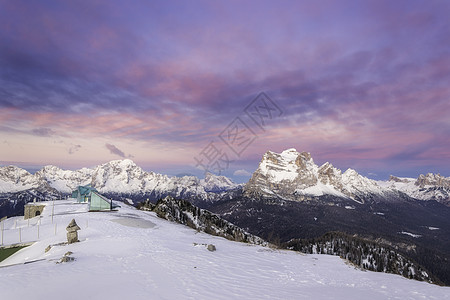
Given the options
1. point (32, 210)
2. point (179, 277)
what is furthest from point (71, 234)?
point (32, 210)

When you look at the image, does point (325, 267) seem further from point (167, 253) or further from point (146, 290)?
point (146, 290)

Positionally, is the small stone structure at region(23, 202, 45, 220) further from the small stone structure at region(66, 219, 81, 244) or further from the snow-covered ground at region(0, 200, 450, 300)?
the small stone structure at region(66, 219, 81, 244)

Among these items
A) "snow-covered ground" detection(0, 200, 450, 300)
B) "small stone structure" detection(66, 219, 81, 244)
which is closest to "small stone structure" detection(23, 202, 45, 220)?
"snow-covered ground" detection(0, 200, 450, 300)

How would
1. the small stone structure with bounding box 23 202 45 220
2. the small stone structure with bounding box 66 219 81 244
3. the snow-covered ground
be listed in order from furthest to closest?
the small stone structure with bounding box 23 202 45 220
the small stone structure with bounding box 66 219 81 244
the snow-covered ground

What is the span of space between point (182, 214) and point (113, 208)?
22959mm

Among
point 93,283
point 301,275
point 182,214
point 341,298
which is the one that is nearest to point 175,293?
point 93,283

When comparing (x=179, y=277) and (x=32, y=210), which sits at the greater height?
(x=179, y=277)

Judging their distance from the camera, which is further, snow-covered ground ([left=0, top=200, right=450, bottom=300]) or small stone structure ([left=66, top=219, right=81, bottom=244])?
small stone structure ([left=66, top=219, right=81, bottom=244])

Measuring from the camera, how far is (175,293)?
11992mm

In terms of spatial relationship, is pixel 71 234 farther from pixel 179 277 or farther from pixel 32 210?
pixel 32 210

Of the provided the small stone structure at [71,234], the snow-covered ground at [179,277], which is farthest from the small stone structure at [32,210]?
the small stone structure at [71,234]

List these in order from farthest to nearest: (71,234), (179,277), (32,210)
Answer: (32,210)
(71,234)
(179,277)

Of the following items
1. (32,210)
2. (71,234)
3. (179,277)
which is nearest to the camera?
(179,277)

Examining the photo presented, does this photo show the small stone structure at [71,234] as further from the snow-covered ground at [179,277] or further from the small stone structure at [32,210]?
the small stone structure at [32,210]
